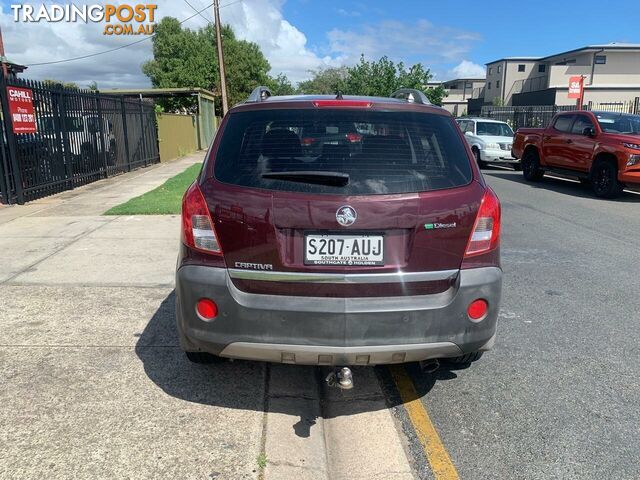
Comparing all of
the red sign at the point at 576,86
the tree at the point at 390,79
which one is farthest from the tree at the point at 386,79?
the red sign at the point at 576,86

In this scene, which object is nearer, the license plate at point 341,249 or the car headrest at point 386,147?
the license plate at point 341,249

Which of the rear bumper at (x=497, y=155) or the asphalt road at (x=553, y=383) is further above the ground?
the rear bumper at (x=497, y=155)

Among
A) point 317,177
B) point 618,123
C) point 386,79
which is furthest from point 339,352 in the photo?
point 386,79

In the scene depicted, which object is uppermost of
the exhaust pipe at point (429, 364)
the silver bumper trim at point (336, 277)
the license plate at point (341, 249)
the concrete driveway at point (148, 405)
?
the license plate at point (341, 249)

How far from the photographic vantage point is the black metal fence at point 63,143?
9766 mm

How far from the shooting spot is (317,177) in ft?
9.17

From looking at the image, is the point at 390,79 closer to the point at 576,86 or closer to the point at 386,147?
the point at 576,86

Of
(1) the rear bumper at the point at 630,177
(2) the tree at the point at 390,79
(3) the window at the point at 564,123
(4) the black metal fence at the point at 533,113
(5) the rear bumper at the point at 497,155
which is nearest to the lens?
(1) the rear bumper at the point at 630,177

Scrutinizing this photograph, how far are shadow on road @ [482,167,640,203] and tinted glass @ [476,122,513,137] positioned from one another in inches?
90.6

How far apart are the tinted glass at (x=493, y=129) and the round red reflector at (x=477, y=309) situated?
17.8 m

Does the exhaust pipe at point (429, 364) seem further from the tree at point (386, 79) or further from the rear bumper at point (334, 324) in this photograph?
the tree at point (386, 79)

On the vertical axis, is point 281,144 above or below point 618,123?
above

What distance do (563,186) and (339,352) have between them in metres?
13.2

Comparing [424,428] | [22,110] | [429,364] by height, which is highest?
[22,110]
